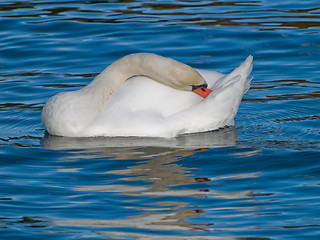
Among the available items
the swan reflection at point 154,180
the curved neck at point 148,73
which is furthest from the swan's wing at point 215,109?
the curved neck at point 148,73

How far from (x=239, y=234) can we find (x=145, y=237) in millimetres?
739

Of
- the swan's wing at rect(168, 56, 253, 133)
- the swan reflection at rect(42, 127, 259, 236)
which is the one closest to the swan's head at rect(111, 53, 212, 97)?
the swan's wing at rect(168, 56, 253, 133)

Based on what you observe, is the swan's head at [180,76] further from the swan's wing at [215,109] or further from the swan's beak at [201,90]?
the swan's wing at [215,109]

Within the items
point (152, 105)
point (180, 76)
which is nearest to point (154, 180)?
point (152, 105)

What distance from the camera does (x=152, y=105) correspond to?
981 centimetres

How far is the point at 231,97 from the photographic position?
9906 millimetres

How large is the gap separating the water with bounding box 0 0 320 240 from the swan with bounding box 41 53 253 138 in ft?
0.52

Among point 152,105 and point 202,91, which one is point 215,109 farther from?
point 152,105

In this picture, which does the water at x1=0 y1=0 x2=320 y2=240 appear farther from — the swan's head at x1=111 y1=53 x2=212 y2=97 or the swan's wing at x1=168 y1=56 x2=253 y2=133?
the swan's head at x1=111 y1=53 x2=212 y2=97

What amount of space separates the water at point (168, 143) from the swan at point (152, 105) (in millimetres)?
160

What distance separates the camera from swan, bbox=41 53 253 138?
977 centimetres

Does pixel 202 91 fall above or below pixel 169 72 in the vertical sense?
below

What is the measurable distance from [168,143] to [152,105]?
20.5 inches

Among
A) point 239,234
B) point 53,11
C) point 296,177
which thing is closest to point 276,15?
point 53,11
